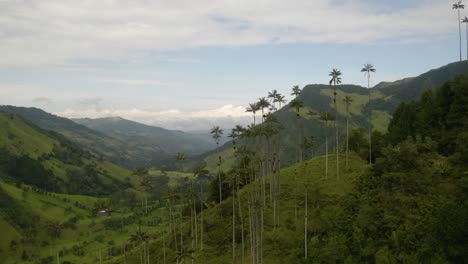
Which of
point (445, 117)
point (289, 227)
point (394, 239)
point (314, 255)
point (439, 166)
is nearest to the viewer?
point (394, 239)

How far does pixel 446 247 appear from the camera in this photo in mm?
56562

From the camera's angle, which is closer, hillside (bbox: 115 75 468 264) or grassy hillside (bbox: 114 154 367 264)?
hillside (bbox: 115 75 468 264)

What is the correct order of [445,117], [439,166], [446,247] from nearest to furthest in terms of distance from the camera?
[446,247] < [439,166] < [445,117]

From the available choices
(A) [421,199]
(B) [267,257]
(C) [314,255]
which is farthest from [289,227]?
(A) [421,199]

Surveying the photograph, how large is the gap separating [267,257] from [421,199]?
106 ft

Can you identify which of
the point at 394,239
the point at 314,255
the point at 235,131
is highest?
the point at 235,131

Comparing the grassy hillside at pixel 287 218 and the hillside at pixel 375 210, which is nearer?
the hillside at pixel 375 210

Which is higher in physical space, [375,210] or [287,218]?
[375,210]

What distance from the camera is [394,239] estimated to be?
2440 inches

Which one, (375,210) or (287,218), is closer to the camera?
(375,210)

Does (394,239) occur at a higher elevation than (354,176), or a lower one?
lower

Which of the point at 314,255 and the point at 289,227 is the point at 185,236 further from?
the point at 314,255

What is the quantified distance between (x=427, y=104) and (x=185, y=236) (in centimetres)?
7539

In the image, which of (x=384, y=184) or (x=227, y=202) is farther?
(x=227, y=202)
